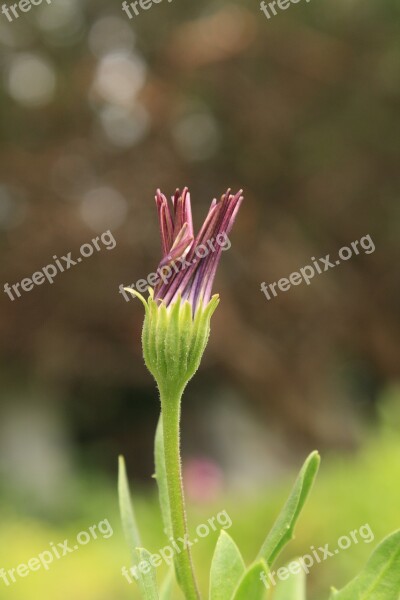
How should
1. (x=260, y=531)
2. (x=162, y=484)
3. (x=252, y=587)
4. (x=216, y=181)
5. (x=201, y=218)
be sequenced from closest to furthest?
1. (x=252, y=587)
2. (x=162, y=484)
3. (x=260, y=531)
4. (x=201, y=218)
5. (x=216, y=181)

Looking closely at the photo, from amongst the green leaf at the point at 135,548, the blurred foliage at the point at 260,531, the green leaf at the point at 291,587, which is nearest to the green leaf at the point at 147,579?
the green leaf at the point at 135,548

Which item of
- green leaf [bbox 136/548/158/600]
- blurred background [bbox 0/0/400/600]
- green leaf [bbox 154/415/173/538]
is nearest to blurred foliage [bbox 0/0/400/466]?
blurred background [bbox 0/0/400/600]

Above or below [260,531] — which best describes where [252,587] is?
above

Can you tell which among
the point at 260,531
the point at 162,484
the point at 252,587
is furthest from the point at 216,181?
the point at 252,587

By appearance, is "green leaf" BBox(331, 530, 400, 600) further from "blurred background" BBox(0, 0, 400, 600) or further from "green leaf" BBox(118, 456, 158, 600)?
"blurred background" BBox(0, 0, 400, 600)

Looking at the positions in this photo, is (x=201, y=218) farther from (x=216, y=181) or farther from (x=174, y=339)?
(x=174, y=339)

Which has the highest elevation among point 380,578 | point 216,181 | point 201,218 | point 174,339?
point 216,181
